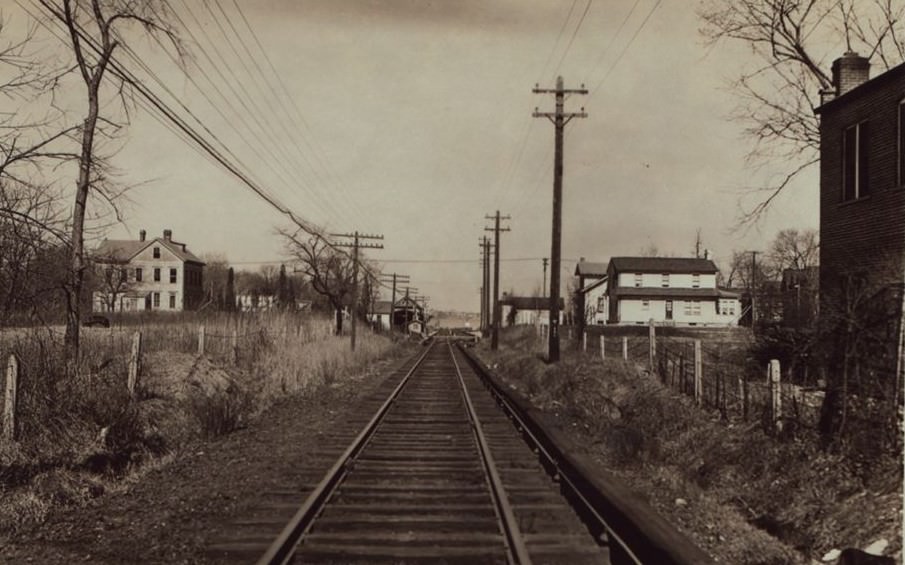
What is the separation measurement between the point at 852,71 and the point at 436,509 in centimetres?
1905

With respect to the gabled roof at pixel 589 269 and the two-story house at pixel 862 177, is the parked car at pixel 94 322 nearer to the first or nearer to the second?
the two-story house at pixel 862 177

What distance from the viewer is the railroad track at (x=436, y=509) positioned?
18.6ft

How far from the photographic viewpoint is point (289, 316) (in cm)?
2791

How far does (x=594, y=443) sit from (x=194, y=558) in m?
7.61

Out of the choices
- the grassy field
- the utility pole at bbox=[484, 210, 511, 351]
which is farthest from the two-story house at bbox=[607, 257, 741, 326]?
the grassy field

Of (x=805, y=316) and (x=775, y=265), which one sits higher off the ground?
(x=775, y=265)

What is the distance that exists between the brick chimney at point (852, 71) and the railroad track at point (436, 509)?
15.0 meters

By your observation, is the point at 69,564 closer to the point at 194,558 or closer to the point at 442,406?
the point at 194,558

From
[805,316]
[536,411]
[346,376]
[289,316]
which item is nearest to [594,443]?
[536,411]

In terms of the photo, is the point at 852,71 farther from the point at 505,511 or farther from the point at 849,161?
the point at 505,511

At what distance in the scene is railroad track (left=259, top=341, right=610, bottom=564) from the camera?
566 centimetres

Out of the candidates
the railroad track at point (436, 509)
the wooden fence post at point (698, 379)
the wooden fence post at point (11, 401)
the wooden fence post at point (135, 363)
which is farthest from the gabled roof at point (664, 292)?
the wooden fence post at point (11, 401)

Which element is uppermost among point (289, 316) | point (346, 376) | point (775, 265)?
point (775, 265)

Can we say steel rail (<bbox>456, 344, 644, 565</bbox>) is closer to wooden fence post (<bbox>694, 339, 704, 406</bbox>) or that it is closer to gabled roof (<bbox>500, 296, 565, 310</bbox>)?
wooden fence post (<bbox>694, 339, 704, 406</bbox>)
